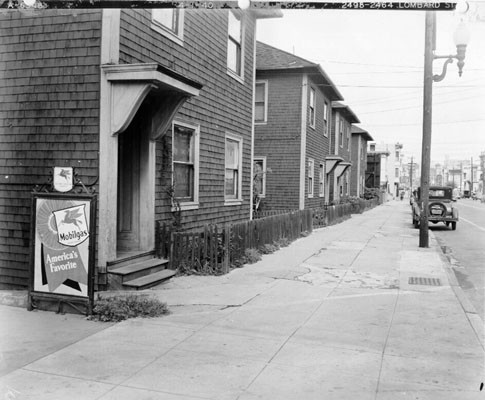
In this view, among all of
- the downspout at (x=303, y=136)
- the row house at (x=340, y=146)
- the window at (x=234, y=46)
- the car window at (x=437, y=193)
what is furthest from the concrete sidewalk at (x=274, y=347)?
the row house at (x=340, y=146)

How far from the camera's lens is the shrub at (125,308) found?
617cm

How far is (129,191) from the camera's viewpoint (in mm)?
9008

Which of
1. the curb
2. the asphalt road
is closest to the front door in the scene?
the curb

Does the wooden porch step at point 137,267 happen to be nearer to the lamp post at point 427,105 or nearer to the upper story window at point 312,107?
the lamp post at point 427,105

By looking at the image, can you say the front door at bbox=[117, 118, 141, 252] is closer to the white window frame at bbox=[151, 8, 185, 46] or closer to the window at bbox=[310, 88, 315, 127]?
the white window frame at bbox=[151, 8, 185, 46]

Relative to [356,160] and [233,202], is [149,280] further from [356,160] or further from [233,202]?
[356,160]

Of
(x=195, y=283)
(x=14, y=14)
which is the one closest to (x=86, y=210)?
(x=195, y=283)

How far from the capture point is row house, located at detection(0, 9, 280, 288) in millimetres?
7668

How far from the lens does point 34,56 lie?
8.23m

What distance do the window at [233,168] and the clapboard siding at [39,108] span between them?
562cm

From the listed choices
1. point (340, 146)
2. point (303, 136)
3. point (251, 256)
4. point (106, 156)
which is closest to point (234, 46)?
point (251, 256)

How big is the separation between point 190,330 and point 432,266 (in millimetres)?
7558

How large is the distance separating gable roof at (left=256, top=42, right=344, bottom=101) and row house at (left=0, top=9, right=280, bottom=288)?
424 inches

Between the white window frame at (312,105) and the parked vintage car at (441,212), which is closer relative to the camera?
the white window frame at (312,105)
